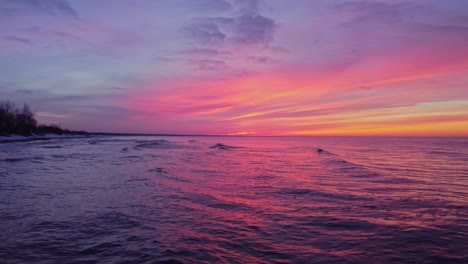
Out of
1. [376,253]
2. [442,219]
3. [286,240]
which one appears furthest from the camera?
[442,219]

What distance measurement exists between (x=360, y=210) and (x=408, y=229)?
81.1 inches

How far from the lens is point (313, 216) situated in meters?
9.24

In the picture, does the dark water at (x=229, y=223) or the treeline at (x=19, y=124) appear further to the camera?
the treeline at (x=19, y=124)

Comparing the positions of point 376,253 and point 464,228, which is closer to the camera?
point 376,253

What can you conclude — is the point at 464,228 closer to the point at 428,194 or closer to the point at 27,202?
the point at 428,194

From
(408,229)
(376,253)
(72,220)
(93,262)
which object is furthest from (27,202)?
(408,229)

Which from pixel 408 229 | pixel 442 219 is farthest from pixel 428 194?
pixel 408 229

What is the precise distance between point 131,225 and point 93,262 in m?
2.46

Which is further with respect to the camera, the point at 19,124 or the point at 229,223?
the point at 19,124

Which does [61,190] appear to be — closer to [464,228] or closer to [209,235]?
[209,235]

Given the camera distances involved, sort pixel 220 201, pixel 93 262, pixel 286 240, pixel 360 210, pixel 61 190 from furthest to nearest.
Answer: pixel 61 190 < pixel 220 201 < pixel 360 210 < pixel 286 240 < pixel 93 262

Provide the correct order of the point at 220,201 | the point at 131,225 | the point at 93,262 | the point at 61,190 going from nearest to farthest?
the point at 93,262, the point at 131,225, the point at 220,201, the point at 61,190

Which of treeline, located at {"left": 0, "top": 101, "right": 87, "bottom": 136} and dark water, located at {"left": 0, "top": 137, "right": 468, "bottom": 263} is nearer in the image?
dark water, located at {"left": 0, "top": 137, "right": 468, "bottom": 263}

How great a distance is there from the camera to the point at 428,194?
495 inches
